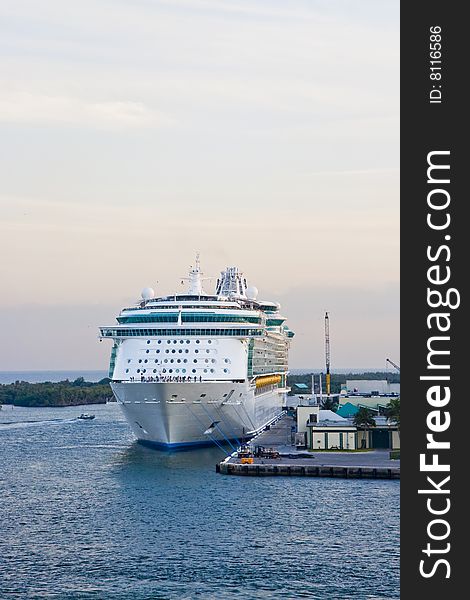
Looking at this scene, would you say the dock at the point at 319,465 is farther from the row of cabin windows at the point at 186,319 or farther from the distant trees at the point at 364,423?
the row of cabin windows at the point at 186,319

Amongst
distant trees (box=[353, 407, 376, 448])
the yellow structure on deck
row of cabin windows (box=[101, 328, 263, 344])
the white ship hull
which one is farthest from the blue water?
the yellow structure on deck

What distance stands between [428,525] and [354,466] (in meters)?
43.4

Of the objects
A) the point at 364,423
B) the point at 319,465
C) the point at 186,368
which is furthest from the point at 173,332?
the point at 319,465

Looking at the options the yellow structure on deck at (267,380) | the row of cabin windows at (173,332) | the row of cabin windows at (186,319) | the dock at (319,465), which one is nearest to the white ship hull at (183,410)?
the dock at (319,465)

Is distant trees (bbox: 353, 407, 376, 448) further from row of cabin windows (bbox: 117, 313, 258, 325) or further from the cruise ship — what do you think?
row of cabin windows (bbox: 117, 313, 258, 325)

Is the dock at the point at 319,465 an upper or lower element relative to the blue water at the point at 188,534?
upper

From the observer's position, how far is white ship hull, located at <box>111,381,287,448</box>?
63562mm

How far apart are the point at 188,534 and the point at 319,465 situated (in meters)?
19.2

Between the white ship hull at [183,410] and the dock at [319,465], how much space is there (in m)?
3.28

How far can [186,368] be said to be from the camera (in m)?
66.1

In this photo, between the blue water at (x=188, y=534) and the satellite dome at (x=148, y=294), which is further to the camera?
the satellite dome at (x=148, y=294)

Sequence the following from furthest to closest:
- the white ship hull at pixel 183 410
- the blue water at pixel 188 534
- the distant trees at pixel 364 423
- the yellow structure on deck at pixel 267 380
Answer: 1. the yellow structure on deck at pixel 267 380
2. the distant trees at pixel 364 423
3. the white ship hull at pixel 183 410
4. the blue water at pixel 188 534

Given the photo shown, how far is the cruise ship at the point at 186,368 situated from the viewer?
211ft

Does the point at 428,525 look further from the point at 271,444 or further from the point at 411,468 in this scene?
the point at 271,444
